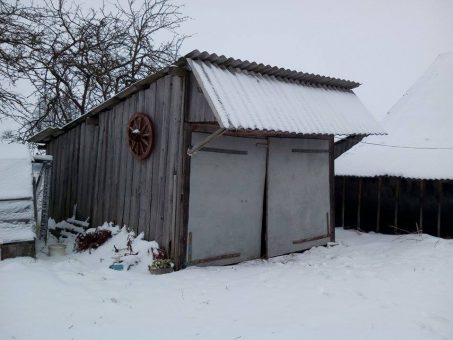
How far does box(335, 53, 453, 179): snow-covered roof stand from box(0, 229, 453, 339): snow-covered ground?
361 cm

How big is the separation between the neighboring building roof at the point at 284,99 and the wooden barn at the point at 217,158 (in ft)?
0.10

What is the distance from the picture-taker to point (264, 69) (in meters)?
7.88

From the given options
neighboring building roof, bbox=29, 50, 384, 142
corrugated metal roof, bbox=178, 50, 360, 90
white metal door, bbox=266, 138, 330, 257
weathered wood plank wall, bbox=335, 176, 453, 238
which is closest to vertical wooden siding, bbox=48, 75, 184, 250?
neighboring building roof, bbox=29, 50, 384, 142

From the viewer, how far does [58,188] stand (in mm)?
10695

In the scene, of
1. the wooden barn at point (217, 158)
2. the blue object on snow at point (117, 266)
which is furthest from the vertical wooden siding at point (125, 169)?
the blue object on snow at point (117, 266)

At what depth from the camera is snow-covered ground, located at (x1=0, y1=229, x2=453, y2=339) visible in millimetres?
4355

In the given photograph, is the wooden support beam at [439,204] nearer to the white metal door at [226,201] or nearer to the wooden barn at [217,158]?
the wooden barn at [217,158]

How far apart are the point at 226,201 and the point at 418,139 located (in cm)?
809

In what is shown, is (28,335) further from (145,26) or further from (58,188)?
(145,26)

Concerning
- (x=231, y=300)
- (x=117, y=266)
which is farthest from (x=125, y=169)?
(x=231, y=300)

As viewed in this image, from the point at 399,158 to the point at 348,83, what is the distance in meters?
3.22

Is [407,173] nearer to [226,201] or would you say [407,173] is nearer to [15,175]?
[226,201]

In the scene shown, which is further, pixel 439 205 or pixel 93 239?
pixel 439 205

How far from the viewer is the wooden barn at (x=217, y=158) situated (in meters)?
6.91
